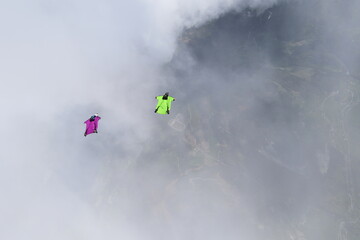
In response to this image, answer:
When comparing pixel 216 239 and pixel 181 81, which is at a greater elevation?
pixel 181 81

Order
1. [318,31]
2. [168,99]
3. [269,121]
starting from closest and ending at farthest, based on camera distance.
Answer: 1. [168,99]
2. [269,121]
3. [318,31]

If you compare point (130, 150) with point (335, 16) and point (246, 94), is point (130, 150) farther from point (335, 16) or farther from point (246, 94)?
point (335, 16)

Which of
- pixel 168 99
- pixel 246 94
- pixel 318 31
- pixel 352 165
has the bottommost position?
pixel 168 99

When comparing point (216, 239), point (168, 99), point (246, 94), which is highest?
point (246, 94)

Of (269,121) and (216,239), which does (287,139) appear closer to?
(269,121)

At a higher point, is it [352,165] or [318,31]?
[318,31]

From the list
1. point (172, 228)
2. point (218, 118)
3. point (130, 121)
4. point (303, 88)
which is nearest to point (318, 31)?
point (303, 88)

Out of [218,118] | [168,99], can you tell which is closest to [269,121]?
[218,118]

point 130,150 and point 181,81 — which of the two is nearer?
point 130,150

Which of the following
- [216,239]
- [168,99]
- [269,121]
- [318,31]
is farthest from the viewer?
[318,31]
